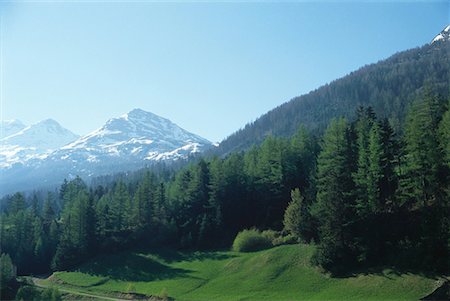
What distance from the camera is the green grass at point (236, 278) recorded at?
43.4 metres

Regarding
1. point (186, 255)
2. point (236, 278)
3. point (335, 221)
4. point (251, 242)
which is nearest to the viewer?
point (335, 221)

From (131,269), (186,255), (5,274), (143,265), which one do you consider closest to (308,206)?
(186,255)

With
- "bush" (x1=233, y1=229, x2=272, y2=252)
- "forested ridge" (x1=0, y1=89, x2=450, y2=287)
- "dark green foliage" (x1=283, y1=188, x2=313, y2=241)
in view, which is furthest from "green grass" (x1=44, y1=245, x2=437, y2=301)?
"dark green foliage" (x1=283, y1=188, x2=313, y2=241)

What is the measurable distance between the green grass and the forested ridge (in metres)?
3.08

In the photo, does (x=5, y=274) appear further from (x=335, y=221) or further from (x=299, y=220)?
(x=335, y=221)

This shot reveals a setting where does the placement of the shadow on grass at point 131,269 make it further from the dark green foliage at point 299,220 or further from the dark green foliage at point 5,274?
the dark green foliage at point 5,274

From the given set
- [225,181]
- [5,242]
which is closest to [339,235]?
[225,181]

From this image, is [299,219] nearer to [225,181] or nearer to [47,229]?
[225,181]

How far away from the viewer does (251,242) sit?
66875 mm

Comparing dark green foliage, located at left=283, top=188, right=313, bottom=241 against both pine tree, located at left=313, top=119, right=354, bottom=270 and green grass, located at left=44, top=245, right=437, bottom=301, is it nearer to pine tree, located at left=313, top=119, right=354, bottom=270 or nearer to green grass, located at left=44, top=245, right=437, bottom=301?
pine tree, located at left=313, top=119, right=354, bottom=270

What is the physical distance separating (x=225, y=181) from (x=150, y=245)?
17497mm

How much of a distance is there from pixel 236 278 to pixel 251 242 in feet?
39.9

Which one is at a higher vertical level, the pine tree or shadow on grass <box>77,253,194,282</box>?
the pine tree

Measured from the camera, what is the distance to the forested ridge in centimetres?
4981
